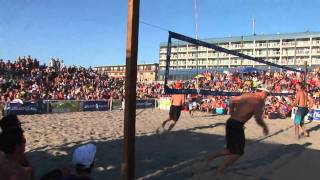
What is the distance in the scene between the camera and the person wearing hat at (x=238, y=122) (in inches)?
264

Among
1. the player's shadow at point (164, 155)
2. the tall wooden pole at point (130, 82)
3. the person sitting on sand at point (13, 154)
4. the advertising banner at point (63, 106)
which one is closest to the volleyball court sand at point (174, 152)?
the player's shadow at point (164, 155)

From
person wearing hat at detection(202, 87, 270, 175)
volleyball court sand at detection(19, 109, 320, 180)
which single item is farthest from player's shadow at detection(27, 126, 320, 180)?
person wearing hat at detection(202, 87, 270, 175)

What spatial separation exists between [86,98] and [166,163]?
52.1 ft

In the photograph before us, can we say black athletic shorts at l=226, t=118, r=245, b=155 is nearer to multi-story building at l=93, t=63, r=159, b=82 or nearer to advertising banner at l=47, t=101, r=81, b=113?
advertising banner at l=47, t=101, r=81, b=113

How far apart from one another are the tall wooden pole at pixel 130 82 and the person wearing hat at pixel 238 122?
6.67 ft

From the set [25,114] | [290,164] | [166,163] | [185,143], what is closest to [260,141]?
[185,143]

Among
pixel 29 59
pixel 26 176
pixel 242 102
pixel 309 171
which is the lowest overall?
pixel 309 171

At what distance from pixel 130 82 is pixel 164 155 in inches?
141

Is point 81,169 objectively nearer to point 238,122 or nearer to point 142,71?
point 238,122

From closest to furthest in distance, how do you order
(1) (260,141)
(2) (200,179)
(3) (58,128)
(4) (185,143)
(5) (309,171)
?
(2) (200,179), (5) (309,171), (4) (185,143), (1) (260,141), (3) (58,128)

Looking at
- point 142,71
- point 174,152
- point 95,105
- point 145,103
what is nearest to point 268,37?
point 142,71

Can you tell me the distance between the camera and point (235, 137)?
677cm

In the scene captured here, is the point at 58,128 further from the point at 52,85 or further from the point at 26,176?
the point at 52,85

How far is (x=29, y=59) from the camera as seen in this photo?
24.2 metres
